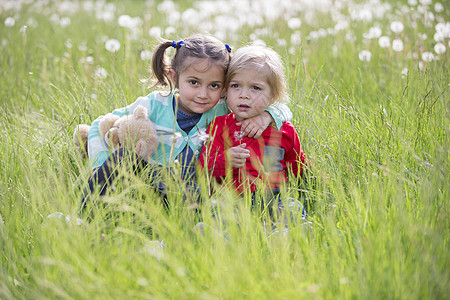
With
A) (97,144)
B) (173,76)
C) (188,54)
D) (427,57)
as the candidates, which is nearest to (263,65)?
(188,54)

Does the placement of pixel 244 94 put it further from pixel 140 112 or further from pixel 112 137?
pixel 112 137

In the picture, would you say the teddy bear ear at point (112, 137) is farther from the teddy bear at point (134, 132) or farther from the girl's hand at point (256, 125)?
the girl's hand at point (256, 125)

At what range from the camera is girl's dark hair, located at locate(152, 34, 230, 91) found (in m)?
2.36

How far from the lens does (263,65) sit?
7.40 feet

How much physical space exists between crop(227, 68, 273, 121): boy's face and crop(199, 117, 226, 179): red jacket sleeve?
0.50 ft

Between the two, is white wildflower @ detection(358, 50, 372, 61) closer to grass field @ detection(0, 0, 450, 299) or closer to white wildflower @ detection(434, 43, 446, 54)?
grass field @ detection(0, 0, 450, 299)

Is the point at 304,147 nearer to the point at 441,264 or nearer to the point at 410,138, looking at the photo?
the point at 410,138

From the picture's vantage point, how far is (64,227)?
1606 mm

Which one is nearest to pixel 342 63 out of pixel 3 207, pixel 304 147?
pixel 304 147

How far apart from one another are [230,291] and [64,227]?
67cm

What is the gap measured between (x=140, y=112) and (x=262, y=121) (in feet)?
2.14

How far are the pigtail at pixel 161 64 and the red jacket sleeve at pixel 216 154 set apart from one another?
0.41 m

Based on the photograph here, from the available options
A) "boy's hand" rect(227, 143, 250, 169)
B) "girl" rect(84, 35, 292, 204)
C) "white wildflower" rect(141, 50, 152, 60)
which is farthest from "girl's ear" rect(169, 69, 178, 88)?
"white wildflower" rect(141, 50, 152, 60)

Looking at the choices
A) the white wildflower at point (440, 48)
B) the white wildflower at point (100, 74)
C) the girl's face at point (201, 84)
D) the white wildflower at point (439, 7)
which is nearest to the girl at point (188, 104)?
the girl's face at point (201, 84)
